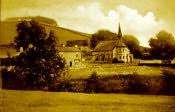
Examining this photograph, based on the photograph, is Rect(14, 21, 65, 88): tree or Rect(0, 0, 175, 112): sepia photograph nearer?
Rect(0, 0, 175, 112): sepia photograph

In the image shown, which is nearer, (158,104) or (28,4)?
(158,104)

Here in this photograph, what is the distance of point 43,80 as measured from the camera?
5016mm

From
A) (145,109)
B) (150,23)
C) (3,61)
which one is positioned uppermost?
(150,23)

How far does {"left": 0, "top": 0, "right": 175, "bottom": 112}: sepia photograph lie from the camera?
478cm

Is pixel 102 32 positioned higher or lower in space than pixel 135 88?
higher

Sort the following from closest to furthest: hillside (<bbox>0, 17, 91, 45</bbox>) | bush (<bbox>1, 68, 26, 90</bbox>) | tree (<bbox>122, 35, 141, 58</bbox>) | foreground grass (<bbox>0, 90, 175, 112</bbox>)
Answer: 1. foreground grass (<bbox>0, 90, 175, 112</bbox>)
2. tree (<bbox>122, 35, 141, 58</bbox>)
3. hillside (<bbox>0, 17, 91, 45</bbox>)
4. bush (<bbox>1, 68, 26, 90</bbox>)

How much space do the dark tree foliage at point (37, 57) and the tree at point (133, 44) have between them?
615mm

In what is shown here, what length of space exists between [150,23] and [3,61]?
1395 millimetres

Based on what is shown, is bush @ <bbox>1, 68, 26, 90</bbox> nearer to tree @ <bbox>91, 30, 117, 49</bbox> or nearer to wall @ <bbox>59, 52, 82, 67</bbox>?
wall @ <bbox>59, 52, 82, 67</bbox>

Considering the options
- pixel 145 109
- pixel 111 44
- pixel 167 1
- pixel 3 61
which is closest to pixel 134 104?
pixel 145 109

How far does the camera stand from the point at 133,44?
483 centimetres

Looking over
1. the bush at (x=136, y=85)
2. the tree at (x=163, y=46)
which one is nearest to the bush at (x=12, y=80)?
the bush at (x=136, y=85)

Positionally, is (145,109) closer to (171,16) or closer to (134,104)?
(134,104)

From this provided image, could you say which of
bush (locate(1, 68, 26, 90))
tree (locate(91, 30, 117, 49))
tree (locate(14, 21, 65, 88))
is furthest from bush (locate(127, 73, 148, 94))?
bush (locate(1, 68, 26, 90))
